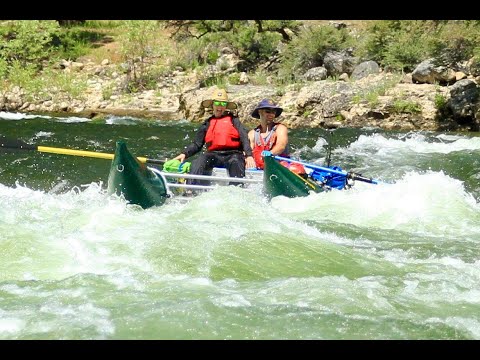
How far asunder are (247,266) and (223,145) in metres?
3.10

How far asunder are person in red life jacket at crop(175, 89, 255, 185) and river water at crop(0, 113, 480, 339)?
62 centimetres

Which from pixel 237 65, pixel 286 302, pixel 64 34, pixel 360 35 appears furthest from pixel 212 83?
pixel 286 302

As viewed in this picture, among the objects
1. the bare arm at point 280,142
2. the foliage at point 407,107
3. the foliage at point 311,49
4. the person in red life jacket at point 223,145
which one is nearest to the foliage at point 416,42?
the foliage at point 311,49

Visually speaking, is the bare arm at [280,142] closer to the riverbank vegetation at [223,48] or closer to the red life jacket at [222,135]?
the red life jacket at [222,135]

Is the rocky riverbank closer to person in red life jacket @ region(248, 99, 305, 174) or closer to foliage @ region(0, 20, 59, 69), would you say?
foliage @ region(0, 20, 59, 69)

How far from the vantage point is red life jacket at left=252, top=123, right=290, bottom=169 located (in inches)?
303

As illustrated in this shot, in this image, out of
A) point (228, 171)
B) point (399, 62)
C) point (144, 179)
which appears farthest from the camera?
point (399, 62)

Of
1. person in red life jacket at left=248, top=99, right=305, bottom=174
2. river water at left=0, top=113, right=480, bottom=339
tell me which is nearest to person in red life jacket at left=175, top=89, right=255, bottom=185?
person in red life jacket at left=248, top=99, right=305, bottom=174

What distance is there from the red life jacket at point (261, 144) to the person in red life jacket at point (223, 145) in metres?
0.24

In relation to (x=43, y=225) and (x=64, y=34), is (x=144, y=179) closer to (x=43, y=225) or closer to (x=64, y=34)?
(x=43, y=225)

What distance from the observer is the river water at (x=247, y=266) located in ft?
11.3

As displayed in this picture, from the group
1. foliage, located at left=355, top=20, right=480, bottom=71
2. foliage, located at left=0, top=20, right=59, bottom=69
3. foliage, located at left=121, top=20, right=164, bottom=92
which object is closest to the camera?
foliage, located at left=355, top=20, right=480, bottom=71

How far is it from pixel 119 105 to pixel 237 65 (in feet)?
13.4

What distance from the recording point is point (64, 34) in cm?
2750
